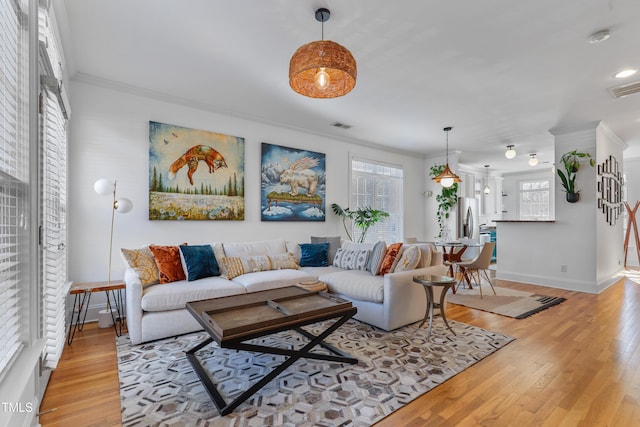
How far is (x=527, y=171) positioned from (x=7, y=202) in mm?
11545

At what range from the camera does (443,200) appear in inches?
282

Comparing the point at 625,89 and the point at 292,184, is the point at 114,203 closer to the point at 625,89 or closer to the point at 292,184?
the point at 292,184

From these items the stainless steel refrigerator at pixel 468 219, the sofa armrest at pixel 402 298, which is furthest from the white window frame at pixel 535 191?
the sofa armrest at pixel 402 298

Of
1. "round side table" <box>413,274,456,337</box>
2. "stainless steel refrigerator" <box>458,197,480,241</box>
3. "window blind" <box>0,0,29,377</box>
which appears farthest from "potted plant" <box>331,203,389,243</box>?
"window blind" <box>0,0,29,377</box>

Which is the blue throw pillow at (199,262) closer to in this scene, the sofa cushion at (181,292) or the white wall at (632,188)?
the sofa cushion at (181,292)

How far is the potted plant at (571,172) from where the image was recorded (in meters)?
5.07

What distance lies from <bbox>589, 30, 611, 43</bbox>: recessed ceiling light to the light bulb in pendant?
90.8 inches

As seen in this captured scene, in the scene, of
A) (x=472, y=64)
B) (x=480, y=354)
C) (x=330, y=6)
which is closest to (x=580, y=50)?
(x=472, y=64)

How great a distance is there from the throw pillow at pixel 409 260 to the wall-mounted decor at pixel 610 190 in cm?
381

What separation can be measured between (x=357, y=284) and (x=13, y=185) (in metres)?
2.94

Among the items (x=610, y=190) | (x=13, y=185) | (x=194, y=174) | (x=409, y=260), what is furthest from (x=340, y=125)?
(x=610, y=190)

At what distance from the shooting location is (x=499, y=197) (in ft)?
33.4

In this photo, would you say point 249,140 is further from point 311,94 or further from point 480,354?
A: point 480,354

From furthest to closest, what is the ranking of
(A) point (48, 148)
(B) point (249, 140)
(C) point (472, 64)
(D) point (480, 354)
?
(B) point (249, 140) → (C) point (472, 64) → (D) point (480, 354) → (A) point (48, 148)
